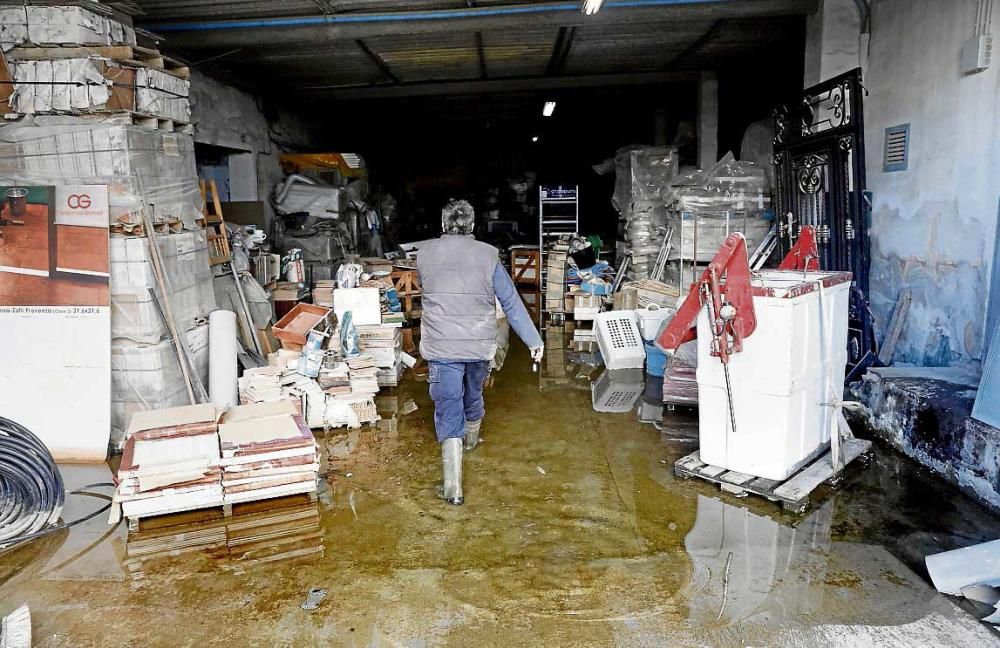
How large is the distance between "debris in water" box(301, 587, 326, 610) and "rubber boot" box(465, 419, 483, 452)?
1805mm

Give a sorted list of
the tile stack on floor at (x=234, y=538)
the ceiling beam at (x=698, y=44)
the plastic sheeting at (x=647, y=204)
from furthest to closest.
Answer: the plastic sheeting at (x=647, y=204)
the ceiling beam at (x=698, y=44)
the tile stack on floor at (x=234, y=538)

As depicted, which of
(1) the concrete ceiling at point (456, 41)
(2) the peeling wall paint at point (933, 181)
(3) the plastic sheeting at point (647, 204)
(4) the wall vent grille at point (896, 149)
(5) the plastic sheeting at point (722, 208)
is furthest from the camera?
(3) the plastic sheeting at point (647, 204)

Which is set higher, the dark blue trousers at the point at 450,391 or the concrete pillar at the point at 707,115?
the concrete pillar at the point at 707,115

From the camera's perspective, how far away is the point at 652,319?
7148mm

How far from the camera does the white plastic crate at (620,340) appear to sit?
23.1 ft

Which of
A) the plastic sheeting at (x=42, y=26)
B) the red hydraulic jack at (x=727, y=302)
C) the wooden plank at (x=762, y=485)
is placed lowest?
the wooden plank at (x=762, y=485)

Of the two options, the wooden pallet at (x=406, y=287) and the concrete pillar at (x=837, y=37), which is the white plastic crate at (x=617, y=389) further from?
the concrete pillar at (x=837, y=37)

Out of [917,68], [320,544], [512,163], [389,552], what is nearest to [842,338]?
[917,68]

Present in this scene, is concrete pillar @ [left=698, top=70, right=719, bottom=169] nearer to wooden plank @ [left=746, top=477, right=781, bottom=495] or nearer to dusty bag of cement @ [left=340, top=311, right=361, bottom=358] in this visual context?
dusty bag of cement @ [left=340, top=311, right=361, bottom=358]

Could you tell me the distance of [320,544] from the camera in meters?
3.50

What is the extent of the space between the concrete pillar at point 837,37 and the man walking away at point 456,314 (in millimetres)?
3981

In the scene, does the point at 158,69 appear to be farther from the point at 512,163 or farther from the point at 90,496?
the point at 512,163

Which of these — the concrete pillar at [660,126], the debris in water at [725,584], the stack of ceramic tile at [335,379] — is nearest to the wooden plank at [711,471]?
the debris in water at [725,584]

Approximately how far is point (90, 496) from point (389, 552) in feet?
6.73
